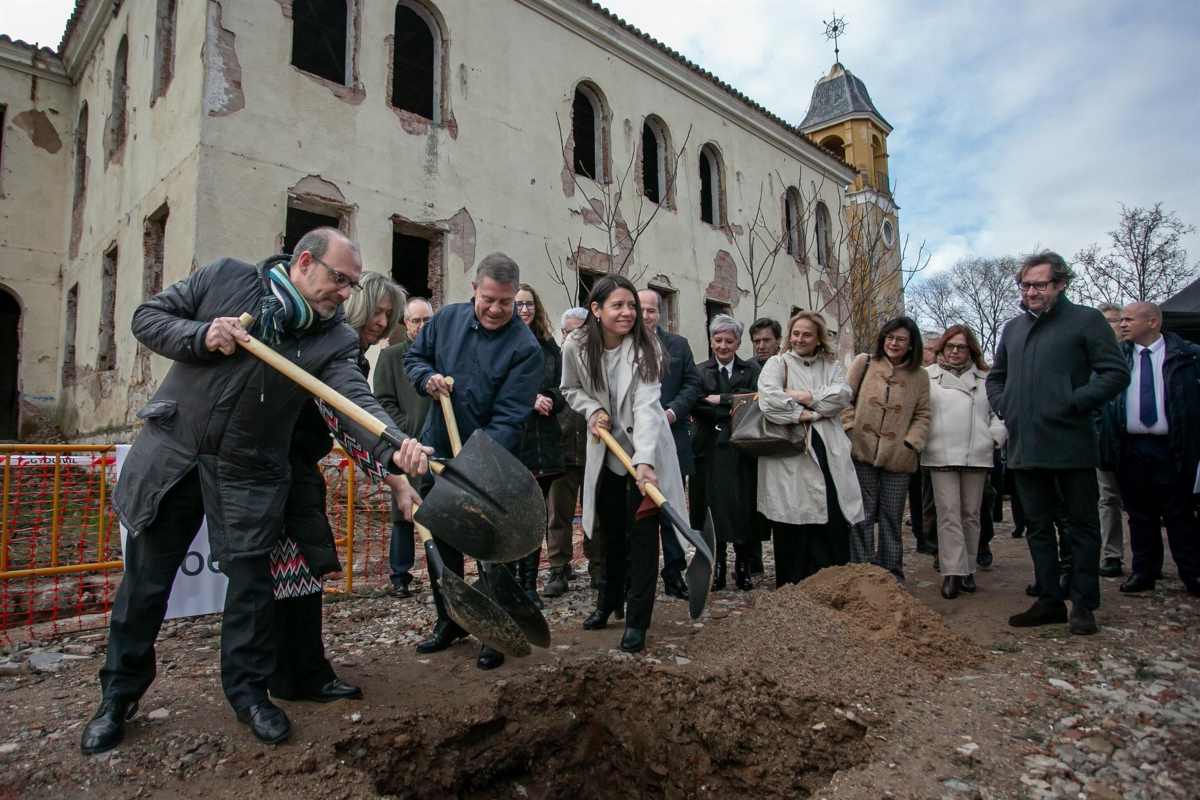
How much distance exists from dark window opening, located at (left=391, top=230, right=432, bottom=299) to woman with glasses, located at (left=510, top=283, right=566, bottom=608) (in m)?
5.91

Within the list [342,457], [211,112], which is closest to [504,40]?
[211,112]

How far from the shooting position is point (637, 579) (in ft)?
11.3

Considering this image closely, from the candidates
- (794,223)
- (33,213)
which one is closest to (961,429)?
(794,223)

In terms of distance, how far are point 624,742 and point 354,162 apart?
26.3 ft

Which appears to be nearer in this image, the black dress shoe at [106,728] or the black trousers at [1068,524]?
the black dress shoe at [106,728]

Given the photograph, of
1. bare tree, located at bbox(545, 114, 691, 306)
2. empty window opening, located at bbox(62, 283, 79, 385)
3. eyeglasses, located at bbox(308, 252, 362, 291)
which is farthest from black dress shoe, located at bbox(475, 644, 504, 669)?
empty window opening, located at bbox(62, 283, 79, 385)

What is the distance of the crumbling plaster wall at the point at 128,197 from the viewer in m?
7.84

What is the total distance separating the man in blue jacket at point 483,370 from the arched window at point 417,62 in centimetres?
721

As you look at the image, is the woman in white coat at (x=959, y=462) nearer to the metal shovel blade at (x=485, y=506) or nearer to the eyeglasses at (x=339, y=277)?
the metal shovel blade at (x=485, y=506)

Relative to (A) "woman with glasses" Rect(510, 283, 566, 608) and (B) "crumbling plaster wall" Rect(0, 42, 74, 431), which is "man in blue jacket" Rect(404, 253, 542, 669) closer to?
(A) "woman with glasses" Rect(510, 283, 566, 608)

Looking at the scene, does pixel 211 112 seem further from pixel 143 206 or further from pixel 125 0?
pixel 125 0

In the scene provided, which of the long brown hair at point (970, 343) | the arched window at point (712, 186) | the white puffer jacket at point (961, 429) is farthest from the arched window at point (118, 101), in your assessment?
the white puffer jacket at point (961, 429)

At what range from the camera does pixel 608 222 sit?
444 inches

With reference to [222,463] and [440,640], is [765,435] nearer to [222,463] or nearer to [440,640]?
[440,640]
